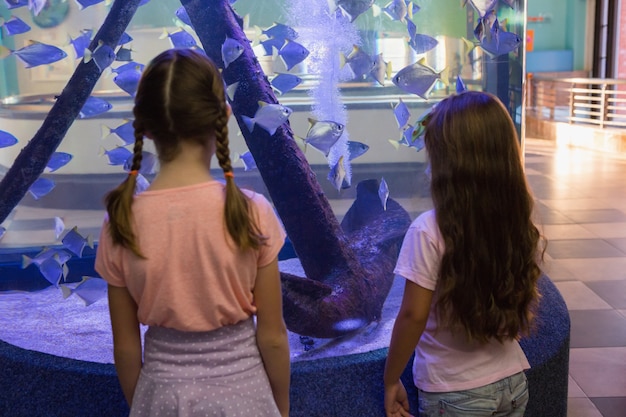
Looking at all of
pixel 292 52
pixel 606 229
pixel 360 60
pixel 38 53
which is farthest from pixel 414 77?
pixel 606 229

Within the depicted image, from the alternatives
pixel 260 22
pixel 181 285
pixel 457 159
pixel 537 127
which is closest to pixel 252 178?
pixel 260 22

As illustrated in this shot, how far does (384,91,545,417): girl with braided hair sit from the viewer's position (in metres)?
1.82

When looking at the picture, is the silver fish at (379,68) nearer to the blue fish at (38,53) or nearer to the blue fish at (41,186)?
the blue fish at (38,53)

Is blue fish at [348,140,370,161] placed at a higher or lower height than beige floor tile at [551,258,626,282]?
higher

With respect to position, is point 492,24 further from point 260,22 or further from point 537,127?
point 537,127

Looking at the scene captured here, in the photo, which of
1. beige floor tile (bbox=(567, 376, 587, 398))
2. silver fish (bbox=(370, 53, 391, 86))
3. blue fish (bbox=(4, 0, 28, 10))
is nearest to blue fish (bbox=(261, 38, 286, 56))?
silver fish (bbox=(370, 53, 391, 86))

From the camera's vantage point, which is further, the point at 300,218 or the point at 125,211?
the point at 300,218

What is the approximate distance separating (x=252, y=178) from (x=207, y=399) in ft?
7.90

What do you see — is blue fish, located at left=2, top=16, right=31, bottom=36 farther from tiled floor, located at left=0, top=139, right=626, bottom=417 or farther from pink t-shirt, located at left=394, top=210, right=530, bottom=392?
pink t-shirt, located at left=394, top=210, right=530, bottom=392

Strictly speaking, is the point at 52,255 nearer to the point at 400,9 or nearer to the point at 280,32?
the point at 280,32

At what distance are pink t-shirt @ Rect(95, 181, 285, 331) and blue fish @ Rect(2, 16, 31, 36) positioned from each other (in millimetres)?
1858

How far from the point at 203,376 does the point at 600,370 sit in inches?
109

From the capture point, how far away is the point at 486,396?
74.9 inches

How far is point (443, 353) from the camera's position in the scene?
194cm
